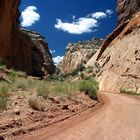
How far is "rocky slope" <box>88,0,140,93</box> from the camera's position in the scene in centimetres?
4406

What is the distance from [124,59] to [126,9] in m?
22.4

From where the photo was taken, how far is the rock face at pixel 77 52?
138875 millimetres

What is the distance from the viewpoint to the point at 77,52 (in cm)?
15038

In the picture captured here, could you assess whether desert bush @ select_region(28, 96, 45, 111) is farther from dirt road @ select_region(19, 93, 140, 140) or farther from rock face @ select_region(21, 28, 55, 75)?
rock face @ select_region(21, 28, 55, 75)

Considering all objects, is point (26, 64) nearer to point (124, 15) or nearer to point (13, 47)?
point (13, 47)

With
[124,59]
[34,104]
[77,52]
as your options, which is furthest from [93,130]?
[77,52]

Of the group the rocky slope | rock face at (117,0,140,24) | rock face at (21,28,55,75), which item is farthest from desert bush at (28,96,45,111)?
rock face at (21,28,55,75)

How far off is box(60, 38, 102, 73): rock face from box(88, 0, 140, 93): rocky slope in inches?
2678

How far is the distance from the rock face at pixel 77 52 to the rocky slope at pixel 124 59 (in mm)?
68009

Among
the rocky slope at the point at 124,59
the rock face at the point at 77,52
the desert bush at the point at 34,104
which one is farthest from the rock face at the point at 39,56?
the desert bush at the point at 34,104

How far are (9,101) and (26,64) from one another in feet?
169

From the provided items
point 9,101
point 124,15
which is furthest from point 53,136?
point 124,15

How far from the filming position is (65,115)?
14312 mm

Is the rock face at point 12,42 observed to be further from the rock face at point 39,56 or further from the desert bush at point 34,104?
the desert bush at point 34,104
